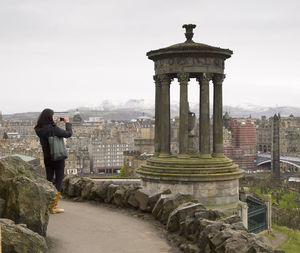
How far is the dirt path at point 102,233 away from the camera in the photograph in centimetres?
940

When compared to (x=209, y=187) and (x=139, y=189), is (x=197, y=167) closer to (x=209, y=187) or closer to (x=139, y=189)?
(x=209, y=187)

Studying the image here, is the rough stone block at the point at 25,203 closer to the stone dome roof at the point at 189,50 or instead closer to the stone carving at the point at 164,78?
the stone dome roof at the point at 189,50

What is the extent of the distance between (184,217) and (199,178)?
877 cm

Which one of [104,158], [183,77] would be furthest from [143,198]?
[104,158]

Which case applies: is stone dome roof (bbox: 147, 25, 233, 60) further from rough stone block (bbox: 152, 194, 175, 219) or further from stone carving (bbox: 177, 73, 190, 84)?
rough stone block (bbox: 152, 194, 175, 219)

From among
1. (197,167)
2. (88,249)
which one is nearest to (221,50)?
(197,167)

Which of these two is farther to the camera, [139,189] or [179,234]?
[139,189]

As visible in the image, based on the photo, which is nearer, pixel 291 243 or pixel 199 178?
pixel 199 178

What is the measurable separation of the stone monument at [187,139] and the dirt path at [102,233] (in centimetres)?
634

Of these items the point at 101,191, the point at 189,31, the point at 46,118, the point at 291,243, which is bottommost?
the point at 291,243

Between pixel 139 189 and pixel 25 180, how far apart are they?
207 inches

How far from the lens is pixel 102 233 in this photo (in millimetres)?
10562

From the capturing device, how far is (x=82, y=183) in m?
15.6

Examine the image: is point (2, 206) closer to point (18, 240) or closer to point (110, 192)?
point (18, 240)
